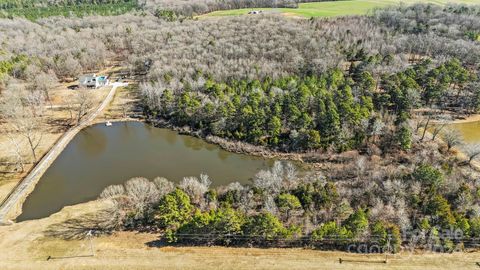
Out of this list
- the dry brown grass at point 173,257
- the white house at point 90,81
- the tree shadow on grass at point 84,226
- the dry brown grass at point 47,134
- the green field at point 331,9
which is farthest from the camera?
the green field at point 331,9

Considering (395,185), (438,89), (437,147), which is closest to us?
(395,185)

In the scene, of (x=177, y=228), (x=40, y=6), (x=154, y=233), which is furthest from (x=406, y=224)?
(x=40, y=6)

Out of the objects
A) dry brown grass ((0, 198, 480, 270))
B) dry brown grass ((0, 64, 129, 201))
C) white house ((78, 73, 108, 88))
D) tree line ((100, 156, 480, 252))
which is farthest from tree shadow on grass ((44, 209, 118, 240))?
white house ((78, 73, 108, 88))

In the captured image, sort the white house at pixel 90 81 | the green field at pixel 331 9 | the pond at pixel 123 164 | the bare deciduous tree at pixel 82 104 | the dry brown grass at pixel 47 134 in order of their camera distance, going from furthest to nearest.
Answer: the green field at pixel 331 9, the white house at pixel 90 81, the bare deciduous tree at pixel 82 104, the dry brown grass at pixel 47 134, the pond at pixel 123 164

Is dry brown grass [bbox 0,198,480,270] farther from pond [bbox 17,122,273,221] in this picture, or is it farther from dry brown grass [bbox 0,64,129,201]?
dry brown grass [bbox 0,64,129,201]

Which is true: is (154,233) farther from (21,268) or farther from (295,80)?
(295,80)

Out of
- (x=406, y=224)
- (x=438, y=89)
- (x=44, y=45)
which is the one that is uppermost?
(x=44, y=45)

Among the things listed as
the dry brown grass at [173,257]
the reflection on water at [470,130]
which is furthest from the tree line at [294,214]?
the reflection on water at [470,130]

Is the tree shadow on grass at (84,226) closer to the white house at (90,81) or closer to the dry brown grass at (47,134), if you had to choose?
the dry brown grass at (47,134)
